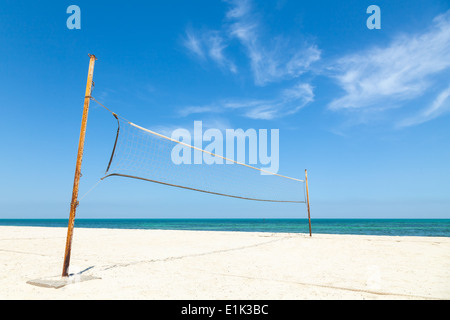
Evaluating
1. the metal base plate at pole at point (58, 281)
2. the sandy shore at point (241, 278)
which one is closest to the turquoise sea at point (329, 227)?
the sandy shore at point (241, 278)

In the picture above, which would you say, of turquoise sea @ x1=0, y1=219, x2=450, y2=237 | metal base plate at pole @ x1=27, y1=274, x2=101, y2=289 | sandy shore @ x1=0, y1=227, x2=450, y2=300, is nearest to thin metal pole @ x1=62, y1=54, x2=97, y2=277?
metal base plate at pole @ x1=27, y1=274, x2=101, y2=289

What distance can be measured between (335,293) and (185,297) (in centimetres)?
190

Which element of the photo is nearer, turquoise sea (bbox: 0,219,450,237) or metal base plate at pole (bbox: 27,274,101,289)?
metal base plate at pole (bbox: 27,274,101,289)

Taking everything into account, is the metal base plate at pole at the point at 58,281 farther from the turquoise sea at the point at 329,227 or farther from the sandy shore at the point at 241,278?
the turquoise sea at the point at 329,227

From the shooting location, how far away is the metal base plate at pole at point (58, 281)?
12.1 ft

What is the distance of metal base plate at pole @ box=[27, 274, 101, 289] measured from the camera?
370 centimetres

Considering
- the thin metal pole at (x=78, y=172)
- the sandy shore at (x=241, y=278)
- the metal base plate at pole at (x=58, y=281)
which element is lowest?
the sandy shore at (x=241, y=278)

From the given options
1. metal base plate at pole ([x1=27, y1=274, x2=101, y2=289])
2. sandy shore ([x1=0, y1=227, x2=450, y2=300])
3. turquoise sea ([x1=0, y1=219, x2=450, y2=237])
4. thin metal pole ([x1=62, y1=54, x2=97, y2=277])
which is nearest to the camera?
sandy shore ([x1=0, y1=227, x2=450, y2=300])

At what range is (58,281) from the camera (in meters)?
3.88

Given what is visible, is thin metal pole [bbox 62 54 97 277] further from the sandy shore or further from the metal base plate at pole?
the sandy shore

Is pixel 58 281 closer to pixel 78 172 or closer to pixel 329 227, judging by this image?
pixel 78 172
